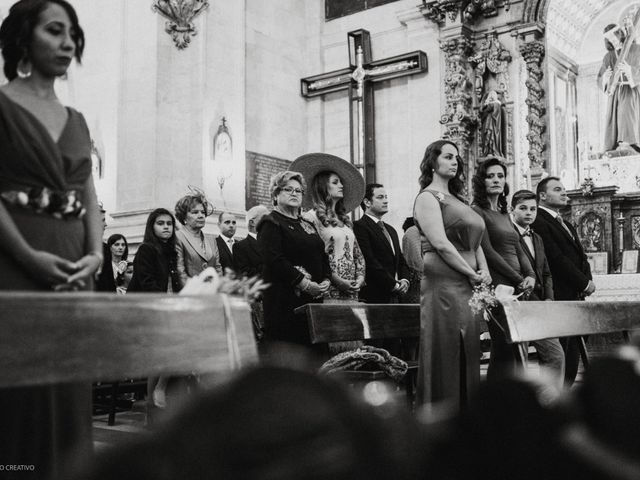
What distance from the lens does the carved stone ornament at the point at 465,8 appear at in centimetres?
1145

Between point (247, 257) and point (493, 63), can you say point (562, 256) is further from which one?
point (493, 63)

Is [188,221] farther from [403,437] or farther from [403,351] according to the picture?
[403,437]

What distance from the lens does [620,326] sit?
5789 millimetres

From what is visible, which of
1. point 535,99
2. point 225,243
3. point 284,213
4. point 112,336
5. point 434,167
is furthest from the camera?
point 535,99

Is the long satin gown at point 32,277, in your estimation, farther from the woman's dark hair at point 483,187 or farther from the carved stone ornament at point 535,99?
the carved stone ornament at point 535,99

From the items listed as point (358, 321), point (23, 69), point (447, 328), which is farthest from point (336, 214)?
point (23, 69)

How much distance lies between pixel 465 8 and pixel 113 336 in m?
10.7

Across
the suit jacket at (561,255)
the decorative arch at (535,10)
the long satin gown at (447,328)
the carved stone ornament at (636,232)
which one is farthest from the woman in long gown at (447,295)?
the decorative arch at (535,10)

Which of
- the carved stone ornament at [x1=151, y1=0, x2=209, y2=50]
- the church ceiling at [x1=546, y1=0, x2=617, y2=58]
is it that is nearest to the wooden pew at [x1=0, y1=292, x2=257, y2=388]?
the carved stone ornament at [x1=151, y1=0, x2=209, y2=50]

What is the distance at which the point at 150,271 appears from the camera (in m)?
5.61

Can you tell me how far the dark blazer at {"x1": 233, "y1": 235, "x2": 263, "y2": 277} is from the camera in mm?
6621

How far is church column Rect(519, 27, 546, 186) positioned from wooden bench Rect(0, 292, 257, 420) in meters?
9.54

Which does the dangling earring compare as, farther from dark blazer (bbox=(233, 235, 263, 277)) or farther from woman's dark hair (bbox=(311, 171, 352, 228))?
dark blazer (bbox=(233, 235, 263, 277))

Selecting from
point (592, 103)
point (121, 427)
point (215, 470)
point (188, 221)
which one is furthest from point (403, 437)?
point (592, 103)
